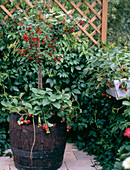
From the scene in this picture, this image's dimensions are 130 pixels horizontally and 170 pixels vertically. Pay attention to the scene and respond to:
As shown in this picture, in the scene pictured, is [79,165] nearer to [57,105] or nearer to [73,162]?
[73,162]

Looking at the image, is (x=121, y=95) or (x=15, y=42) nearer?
(x=121, y=95)

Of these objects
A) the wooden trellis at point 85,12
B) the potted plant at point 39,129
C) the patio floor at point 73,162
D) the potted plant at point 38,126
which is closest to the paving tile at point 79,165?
the patio floor at point 73,162

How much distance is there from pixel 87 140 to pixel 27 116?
106 centimetres

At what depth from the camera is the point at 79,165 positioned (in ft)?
7.77

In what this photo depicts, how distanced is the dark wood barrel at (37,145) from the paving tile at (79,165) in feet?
0.84

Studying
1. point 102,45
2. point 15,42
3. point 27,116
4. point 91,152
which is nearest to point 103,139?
point 91,152

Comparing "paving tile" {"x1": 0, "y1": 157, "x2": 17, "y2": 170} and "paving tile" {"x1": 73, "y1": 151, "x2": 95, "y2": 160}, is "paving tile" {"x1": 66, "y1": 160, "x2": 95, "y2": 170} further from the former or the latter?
"paving tile" {"x1": 0, "y1": 157, "x2": 17, "y2": 170}

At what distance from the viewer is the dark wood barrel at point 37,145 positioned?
202cm

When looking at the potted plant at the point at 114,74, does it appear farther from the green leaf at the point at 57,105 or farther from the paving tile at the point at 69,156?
the paving tile at the point at 69,156

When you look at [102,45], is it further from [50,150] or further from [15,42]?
[50,150]

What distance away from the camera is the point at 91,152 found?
2629mm

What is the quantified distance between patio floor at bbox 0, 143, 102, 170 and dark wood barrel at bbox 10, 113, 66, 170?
0.22 meters

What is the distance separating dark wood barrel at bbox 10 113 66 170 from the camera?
202 cm

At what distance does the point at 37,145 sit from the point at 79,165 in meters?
0.60
